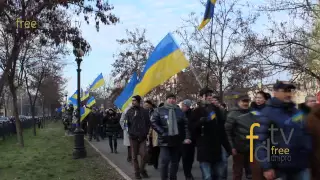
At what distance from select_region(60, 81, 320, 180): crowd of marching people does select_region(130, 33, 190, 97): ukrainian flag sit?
0.48 m

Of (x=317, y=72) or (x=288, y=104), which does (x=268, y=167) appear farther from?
(x=317, y=72)

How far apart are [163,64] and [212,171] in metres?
3.60

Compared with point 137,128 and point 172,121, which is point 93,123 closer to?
point 137,128

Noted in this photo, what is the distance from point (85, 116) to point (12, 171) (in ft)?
41.9

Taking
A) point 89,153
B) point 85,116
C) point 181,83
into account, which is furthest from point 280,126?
point 181,83

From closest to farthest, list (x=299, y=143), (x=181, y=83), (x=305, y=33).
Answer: (x=299, y=143), (x=305, y=33), (x=181, y=83)

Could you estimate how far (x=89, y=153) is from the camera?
1648 cm

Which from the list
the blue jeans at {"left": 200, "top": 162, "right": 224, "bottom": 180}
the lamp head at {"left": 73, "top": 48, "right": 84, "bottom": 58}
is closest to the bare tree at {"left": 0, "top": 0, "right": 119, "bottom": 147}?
the lamp head at {"left": 73, "top": 48, "right": 84, "bottom": 58}

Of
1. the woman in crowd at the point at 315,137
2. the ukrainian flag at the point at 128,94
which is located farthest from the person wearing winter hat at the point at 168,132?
the ukrainian flag at the point at 128,94

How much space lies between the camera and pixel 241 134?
802cm

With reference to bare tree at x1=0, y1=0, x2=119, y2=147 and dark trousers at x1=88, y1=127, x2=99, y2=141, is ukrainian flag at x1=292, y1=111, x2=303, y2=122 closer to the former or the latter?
bare tree at x1=0, y1=0, x2=119, y2=147

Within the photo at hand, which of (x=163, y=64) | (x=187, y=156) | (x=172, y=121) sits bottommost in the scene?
(x=187, y=156)

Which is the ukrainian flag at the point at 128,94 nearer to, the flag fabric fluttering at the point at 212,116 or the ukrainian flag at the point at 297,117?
the flag fabric fluttering at the point at 212,116

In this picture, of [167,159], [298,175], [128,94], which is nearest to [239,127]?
[167,159]
